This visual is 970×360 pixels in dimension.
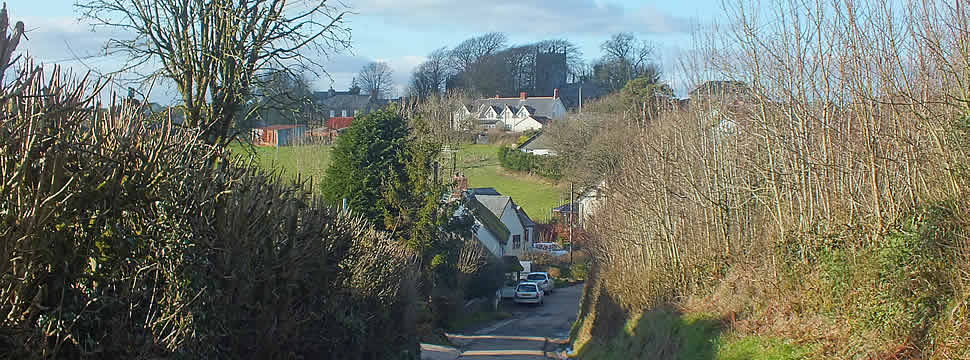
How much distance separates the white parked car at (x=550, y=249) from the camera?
54888mm

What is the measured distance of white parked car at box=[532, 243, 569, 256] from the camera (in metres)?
54.9

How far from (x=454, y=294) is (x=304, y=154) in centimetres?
1174

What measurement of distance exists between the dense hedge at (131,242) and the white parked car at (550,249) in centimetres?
4521

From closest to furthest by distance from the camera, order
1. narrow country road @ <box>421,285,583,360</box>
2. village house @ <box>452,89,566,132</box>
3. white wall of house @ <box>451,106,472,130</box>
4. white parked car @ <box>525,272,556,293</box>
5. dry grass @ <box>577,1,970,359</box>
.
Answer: dry grass @ <box>577,1,970,359</box>
narrow country road @ <box>421,285,583,360</box>
white parked car @ <box>525,272,556,293</box>
white wall of house @ <box>451,106,472,130</box>
village house @ <box>452,89,566,132</box>

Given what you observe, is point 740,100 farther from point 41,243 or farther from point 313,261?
point 41,243

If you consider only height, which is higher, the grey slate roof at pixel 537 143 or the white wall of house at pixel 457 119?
the white wall of house at pixel 457 119

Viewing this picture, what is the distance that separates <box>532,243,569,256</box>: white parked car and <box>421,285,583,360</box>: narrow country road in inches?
319

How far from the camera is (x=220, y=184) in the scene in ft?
26.0

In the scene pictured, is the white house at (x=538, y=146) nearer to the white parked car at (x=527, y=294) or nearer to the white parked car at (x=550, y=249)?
the white parked car at (x=550, y=249)

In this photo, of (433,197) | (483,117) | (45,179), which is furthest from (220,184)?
(483,117)

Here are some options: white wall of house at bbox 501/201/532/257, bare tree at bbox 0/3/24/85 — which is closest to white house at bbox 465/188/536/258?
white wall of house at bbox 501/201/532/257

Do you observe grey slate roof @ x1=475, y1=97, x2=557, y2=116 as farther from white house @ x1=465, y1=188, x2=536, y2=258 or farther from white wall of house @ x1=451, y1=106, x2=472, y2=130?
white wall of house @ x1=451, y1=106, x2=472, y2=130

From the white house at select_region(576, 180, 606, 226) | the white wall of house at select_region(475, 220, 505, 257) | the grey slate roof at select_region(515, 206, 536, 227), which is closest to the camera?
the white house at select_region(576, 180, 606, 226)

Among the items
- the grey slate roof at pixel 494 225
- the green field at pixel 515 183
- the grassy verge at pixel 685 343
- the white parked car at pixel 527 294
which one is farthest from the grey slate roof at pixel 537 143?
the grassy verge at pixel 685 343
